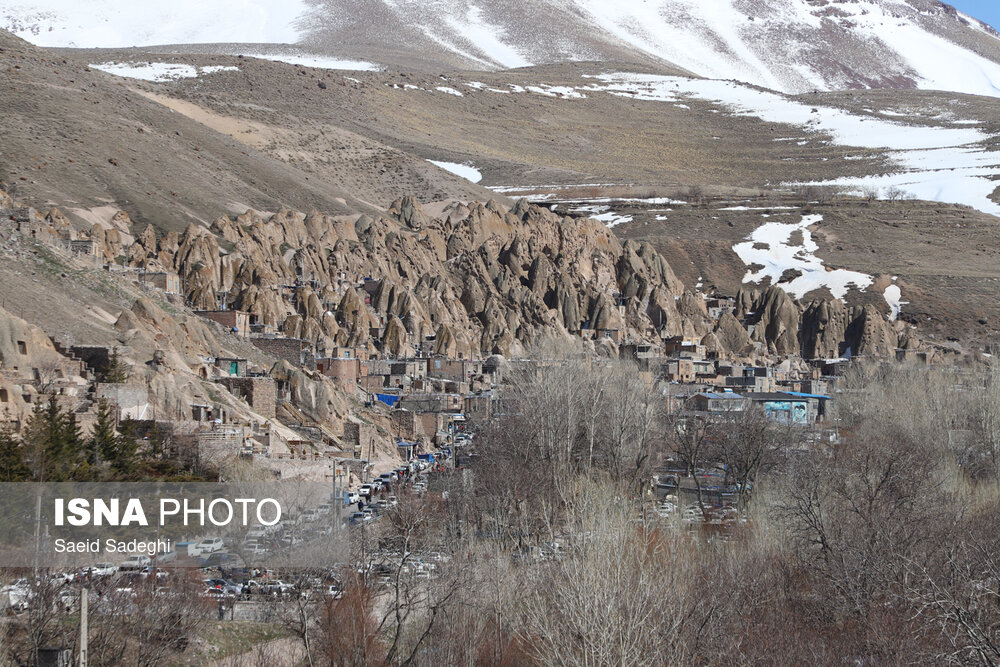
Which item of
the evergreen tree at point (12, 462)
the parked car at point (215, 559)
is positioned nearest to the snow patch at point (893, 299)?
the parked car at point (215, 559)

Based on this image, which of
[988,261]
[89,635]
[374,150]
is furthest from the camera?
[374,150]

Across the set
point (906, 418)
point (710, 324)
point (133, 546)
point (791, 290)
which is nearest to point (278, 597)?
point (133, 546)

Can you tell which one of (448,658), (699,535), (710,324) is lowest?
(710,324)

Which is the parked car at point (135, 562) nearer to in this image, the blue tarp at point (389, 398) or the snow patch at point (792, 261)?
the blue tarp at point (389, 398)

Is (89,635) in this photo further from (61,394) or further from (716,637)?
(61,394)

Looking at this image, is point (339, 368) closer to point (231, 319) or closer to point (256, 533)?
point (231, 319)

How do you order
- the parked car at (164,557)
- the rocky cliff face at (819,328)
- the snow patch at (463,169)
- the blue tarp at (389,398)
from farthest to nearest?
the snow patch at (463,169) < the rocky cliff face at (819,328) < the blue tarp at (389,398) < the parked car at (164,557)

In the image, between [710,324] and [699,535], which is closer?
[699,535]
